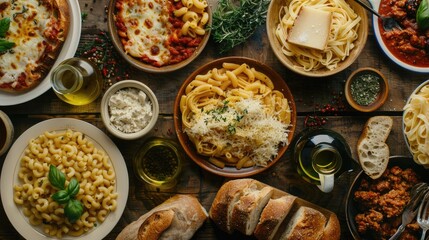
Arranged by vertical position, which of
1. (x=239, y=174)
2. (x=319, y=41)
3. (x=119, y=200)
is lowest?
(x=119, y=200)

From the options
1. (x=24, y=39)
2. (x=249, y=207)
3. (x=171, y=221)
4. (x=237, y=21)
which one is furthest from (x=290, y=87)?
(x=24, y=39)

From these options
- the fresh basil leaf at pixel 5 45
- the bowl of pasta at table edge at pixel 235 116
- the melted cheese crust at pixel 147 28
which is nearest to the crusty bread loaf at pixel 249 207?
the bowl of pasta at table edge at pixel 235 116

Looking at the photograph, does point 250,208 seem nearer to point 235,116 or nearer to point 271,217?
point 271,217

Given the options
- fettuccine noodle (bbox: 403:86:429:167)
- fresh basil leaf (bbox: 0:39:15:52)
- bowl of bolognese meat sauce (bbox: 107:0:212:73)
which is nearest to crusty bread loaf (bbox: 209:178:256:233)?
bowl of bolognese meat sauce (bbox: 107:0:212:73)

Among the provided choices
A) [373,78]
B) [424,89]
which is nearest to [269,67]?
[373,78]

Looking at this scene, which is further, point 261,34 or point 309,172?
point 261,34

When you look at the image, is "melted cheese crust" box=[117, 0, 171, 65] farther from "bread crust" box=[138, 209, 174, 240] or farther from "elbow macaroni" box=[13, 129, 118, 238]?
"bread crust" box=[138, 209, 174, 240]

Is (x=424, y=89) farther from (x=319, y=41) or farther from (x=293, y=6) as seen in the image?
(x=293, y=6)
